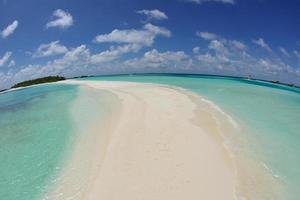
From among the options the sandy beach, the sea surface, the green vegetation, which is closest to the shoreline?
the sandy beach

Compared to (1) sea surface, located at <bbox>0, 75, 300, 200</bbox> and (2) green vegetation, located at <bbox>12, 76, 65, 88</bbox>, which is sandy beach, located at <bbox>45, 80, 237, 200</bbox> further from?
(2) green vegetation, located at <bbox>12, 76, 65, 88</bbox>

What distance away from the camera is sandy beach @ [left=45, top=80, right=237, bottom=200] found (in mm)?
4359

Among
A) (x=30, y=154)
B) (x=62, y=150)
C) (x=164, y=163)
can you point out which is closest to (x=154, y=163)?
(x=164, y=163)

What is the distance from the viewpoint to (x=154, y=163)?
17.7 feet

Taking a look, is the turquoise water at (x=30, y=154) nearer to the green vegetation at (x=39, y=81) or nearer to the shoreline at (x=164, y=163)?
the shoreline at (x=164, y=163)

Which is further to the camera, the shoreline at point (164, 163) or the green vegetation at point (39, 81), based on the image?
the green vegetation at point (39, 81)

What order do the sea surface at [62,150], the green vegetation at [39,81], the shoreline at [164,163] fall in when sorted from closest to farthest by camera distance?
the shoreline at [164,163], the sea surface at [62,150], the green vegetation at [39,81]

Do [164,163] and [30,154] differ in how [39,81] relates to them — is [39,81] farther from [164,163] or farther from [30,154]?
[164,163]

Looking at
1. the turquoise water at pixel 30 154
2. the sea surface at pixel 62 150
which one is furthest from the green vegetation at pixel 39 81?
the sea surface at pixel 62 150

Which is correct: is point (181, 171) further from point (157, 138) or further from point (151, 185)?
point (157, 138)

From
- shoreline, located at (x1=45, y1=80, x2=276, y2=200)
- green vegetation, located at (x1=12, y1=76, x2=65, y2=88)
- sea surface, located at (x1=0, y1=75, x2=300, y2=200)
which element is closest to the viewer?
shoreline, located at (x1=45, y1=80, x2=276, y2=200)

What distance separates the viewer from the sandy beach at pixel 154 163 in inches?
172

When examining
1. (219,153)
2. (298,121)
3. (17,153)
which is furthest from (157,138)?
(298,121)

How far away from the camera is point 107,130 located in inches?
317
